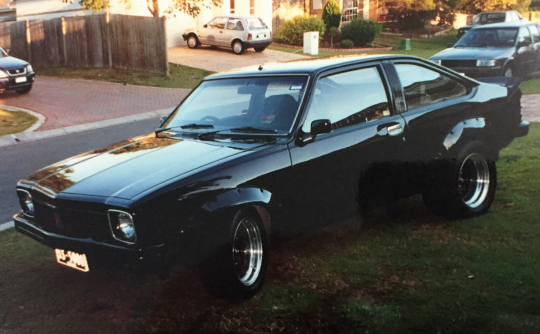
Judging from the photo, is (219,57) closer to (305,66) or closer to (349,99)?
(305,66)

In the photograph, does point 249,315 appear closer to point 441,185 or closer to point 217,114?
point 217,114

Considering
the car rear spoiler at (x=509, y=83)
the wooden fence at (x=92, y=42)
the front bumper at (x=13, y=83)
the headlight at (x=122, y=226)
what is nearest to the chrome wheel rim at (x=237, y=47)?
the wooden fence at (x=92, y=42)

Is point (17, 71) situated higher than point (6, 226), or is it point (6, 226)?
point (17, 71)

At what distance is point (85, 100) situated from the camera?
58.5 feet

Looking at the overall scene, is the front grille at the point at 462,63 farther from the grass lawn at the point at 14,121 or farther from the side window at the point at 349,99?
the side window at the point at 349,99

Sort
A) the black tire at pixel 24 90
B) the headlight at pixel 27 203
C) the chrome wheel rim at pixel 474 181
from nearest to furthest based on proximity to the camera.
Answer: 1. the headlight at pixel 27 203
2. the chrome wheel rim at pixel 474 181
3. the black tire at pixel 24 90

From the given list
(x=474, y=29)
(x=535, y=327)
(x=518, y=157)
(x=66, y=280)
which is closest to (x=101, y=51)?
(x=474, y=29)

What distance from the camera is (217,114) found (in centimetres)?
502

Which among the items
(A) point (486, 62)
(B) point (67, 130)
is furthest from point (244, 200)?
(A) point (486, 62)

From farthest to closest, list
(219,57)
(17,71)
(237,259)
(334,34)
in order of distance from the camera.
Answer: (334,34), (219,57), (17,71), (237,259)

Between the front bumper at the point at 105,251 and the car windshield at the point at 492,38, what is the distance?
49.2 ft

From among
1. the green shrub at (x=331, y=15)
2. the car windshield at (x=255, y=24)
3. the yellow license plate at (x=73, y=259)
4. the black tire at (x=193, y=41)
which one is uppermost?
the green shrub at (x=331, y=15)

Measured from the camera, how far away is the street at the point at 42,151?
7.59 m

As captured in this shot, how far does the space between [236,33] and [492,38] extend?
46.7 feet
